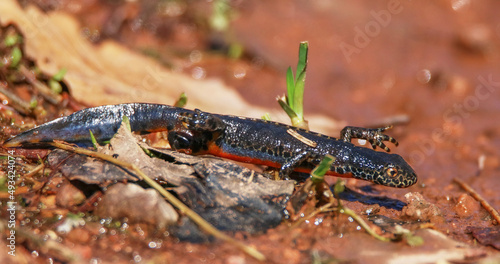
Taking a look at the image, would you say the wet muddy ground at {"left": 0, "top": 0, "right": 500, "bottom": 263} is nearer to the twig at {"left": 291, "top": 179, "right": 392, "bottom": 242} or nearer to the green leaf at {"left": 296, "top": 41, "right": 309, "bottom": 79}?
the twig at {"left": 291, "top": 179, "right": 392, "bottom": 242}

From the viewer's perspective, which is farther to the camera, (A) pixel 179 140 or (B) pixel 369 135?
(B) pixel 369 135

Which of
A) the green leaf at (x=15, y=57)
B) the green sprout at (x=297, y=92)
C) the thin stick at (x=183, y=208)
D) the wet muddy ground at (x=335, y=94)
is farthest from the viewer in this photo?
the green leaf at (x=15, y=57)

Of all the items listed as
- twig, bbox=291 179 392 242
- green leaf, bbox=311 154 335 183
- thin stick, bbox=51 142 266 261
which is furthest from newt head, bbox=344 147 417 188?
thin stick, bbox=51 142 266 261

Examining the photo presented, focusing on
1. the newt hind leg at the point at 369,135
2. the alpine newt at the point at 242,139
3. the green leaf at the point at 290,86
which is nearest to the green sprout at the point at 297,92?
the green leaf at the point at 290,86

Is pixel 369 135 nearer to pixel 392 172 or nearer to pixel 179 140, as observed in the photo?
pixel 392 172

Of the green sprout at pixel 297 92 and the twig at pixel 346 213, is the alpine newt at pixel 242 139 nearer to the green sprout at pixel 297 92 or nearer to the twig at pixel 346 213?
the green sprout at pixel 297 92

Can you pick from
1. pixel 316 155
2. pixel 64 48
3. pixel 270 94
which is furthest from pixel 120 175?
pixel 270 94

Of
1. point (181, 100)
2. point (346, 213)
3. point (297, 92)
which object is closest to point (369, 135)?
point (297, 92)
